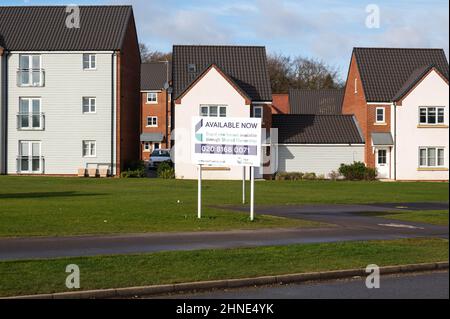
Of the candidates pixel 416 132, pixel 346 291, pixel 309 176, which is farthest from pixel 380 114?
pixel 346 291

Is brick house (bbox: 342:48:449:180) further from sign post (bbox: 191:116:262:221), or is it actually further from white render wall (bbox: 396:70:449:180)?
sign post (bbox: 191:116:262:221)

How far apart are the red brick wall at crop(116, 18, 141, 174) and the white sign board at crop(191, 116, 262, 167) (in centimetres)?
3022

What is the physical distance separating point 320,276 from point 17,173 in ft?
140

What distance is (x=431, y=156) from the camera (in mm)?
52188

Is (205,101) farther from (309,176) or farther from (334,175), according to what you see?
(334,175)

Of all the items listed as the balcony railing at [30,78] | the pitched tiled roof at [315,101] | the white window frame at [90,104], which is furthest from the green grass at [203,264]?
the pitched tiled roof at [315,101]

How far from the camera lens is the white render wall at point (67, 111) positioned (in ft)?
168

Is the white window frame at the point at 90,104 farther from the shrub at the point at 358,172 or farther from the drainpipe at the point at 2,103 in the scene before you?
the shrub at the point at 358,172

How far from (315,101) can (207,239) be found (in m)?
63.9

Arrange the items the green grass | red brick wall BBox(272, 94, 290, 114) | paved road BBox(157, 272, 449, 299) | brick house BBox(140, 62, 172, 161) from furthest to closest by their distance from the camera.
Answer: red brick wall BBox(272, 94, 290, 114)
brick house BBox(140, 62, 172, 161)
the green grass
paved road BBox(157, 272, 449, 299)

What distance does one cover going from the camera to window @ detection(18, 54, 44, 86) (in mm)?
51344

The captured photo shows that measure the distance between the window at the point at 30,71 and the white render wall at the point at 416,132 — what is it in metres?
25.5

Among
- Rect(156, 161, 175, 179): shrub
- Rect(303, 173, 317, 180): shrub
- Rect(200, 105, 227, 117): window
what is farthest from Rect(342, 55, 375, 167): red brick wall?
Rect(156, 161, 175, 179): shrub

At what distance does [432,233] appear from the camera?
18.4 meters
